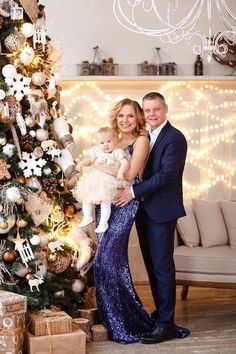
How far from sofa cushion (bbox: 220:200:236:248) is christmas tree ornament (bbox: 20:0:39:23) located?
2499 mm

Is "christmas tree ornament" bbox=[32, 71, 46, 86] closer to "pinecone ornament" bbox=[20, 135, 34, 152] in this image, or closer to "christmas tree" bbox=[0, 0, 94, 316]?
"christmas tree" bbox=[0, 0, 94, 316]

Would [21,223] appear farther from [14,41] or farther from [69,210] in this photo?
[14,41]

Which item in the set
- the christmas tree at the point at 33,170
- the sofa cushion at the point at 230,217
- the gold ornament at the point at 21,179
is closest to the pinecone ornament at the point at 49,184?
the christmas tree at the point at 33,170

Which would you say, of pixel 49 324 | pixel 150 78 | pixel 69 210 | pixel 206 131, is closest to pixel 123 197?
pixel 69 210

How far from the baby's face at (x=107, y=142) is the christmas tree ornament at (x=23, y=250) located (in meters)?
0.79

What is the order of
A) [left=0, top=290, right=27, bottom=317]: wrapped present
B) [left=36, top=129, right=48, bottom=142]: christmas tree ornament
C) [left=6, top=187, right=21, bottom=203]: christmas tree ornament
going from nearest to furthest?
[left=0, top=290, right=27, bottom=317]: wrapped present < [left=6, top=187, right=21, bottom=203]: christmas tree ornament < [left=36, top=129, right=48, bottom=142]: christmas tree ornament

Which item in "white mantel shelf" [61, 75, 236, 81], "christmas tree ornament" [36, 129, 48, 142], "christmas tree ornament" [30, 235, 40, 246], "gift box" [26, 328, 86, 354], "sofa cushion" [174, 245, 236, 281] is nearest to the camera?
"gift box" [26, 328, 86, 354]

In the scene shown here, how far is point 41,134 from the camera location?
4.04 m

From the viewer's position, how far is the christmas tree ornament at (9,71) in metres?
3.90

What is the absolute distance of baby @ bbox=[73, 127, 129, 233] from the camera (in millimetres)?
3980

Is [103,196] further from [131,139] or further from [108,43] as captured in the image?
[108,43]

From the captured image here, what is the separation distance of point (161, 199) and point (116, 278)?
2.02 ft

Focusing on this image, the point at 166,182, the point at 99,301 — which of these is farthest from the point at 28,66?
the point at 99,301

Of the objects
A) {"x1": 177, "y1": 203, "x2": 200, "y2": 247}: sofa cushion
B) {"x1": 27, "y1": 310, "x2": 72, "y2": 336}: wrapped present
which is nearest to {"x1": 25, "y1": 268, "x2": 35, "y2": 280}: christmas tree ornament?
{"x1": 27, "y1": 310, "x2": 72, "y2": 336}: wrapped present
